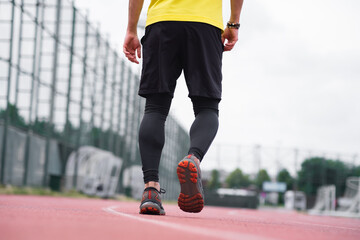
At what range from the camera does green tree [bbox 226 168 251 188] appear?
41562 mm

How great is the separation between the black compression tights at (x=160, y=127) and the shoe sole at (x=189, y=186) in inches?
12.1

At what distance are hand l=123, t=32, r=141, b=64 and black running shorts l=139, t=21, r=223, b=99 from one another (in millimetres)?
180

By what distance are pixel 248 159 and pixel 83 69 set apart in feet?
73.8

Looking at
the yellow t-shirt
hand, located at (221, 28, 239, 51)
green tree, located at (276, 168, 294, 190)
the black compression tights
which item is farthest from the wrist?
green tree, located at (276, 168, 294, 190)

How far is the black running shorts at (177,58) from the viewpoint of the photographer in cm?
298

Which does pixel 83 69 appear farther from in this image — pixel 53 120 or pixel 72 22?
pixel 53 120

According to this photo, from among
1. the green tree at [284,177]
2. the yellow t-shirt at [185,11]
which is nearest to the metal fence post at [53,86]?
the yellow t-shirt at [185,11]

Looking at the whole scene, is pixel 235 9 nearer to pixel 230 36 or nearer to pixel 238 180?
pixel 230 36

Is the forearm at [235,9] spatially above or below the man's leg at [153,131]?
above

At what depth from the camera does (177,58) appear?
304cm

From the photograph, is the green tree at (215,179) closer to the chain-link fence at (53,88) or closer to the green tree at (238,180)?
the green tree at (238,180)

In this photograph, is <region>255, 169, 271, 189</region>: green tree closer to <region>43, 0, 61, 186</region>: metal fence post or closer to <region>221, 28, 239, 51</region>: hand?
<region>43, 0, 61, 186</region>: metal fence post

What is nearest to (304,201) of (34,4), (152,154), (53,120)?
(53,120)

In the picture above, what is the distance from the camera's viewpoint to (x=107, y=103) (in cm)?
2547
